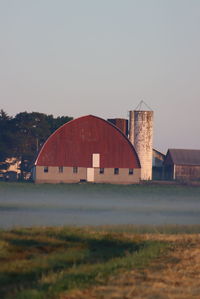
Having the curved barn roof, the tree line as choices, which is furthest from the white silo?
the tree line

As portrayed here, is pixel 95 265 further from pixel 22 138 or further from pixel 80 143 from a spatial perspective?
pixel 22 138

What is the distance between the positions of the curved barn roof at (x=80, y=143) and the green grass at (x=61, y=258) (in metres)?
55.9

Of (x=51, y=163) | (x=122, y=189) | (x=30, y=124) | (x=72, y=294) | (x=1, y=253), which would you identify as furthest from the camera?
(x=30, y=124)

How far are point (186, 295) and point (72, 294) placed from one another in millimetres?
1896

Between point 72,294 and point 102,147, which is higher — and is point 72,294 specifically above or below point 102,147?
below

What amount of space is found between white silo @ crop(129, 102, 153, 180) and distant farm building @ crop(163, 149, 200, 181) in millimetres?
4410

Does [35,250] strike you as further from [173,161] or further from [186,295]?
[173,161]

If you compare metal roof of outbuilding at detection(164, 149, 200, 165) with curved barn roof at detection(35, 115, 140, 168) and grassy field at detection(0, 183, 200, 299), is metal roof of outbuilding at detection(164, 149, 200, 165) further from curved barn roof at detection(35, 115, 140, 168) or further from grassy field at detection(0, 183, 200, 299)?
grassy field at detection(0, 183, 200, 299)

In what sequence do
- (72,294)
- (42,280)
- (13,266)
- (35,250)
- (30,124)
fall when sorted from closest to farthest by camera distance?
1. (72,294)
2. (42,280)
3. (13,266)
4. (35,250)
5. (30,124)

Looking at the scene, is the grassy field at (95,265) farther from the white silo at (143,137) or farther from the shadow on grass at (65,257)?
the white silo at (143,137)

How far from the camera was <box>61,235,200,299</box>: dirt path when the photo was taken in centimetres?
1060

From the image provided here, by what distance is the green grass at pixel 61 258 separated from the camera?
1138 centimetres

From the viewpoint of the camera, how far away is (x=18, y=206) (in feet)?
144

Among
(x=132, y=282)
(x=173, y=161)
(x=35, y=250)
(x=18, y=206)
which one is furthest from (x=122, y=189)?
(x=132, y=282)
